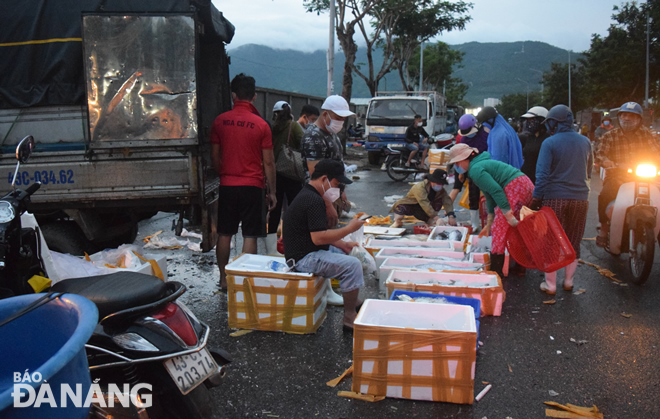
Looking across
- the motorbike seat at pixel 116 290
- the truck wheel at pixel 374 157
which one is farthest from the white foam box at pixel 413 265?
the truck wheel at pixel 374 157

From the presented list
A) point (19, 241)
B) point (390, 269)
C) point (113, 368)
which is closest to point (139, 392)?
point (113, 368)

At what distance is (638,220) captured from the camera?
618 cm

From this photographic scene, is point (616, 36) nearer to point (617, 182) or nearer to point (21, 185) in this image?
point (617, 182)

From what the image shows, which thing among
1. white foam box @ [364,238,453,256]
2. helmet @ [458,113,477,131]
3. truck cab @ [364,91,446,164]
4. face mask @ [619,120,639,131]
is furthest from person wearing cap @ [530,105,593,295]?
truck cab @ [364,91,446,164]

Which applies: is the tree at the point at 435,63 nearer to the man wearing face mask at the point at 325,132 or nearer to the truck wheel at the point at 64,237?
the man wearing face mask at the point at 325,132

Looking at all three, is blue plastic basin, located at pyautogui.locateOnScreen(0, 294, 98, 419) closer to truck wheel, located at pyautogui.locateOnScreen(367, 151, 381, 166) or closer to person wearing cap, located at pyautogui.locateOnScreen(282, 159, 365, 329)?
person wearing cap, located at pyautogui.locateOnScreen(282, 159, 365, 329)

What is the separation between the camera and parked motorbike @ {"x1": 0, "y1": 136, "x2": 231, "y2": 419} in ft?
8.51

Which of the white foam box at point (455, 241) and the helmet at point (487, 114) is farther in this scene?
the helmet at point (487, 114)

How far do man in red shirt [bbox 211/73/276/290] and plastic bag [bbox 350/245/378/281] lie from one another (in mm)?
1106

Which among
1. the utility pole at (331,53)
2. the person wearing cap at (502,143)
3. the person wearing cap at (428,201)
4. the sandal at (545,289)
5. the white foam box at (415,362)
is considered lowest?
the sandal at (545,289)

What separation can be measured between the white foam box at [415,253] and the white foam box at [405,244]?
0.22m

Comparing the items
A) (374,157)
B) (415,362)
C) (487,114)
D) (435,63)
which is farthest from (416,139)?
(435,63)

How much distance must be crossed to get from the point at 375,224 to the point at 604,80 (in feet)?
138

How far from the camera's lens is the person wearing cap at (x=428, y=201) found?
844cm
